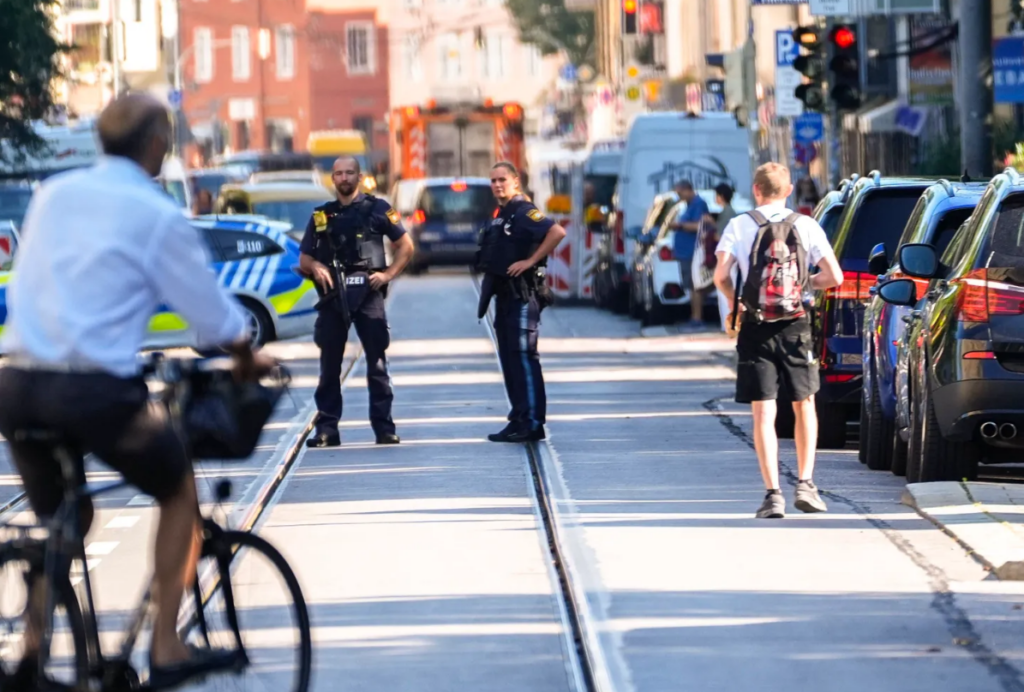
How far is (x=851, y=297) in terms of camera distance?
47.4 feet

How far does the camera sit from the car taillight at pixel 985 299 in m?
11.0

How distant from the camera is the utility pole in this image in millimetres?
21953

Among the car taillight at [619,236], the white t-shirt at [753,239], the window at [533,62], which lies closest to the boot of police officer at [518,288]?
the white t-shirt at [753,239]

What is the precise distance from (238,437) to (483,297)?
879 centimetres

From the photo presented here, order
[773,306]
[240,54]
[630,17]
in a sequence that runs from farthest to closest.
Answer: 1. [240,54]
2. [630,17]
3. [773,306]

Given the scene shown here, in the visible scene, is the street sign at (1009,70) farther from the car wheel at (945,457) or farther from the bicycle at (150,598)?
the bicycle at (150,598)

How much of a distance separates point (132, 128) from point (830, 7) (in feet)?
65.1

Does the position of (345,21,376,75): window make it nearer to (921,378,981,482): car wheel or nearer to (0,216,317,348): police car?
(0,216,317,348): police car

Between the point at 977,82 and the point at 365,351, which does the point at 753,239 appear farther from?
the point at 977,82

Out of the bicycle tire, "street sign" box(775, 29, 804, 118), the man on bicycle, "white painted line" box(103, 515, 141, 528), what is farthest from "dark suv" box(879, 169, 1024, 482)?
"street sign" box(775, 29, 804, 118)

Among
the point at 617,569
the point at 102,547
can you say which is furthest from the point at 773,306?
the point at 102,547

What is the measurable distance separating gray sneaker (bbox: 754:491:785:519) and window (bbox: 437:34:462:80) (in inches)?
3936

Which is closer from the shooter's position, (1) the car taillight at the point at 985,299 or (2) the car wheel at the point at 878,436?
(1) the car taillight at the point at 985,299

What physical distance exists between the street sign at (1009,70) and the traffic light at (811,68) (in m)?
5.59
